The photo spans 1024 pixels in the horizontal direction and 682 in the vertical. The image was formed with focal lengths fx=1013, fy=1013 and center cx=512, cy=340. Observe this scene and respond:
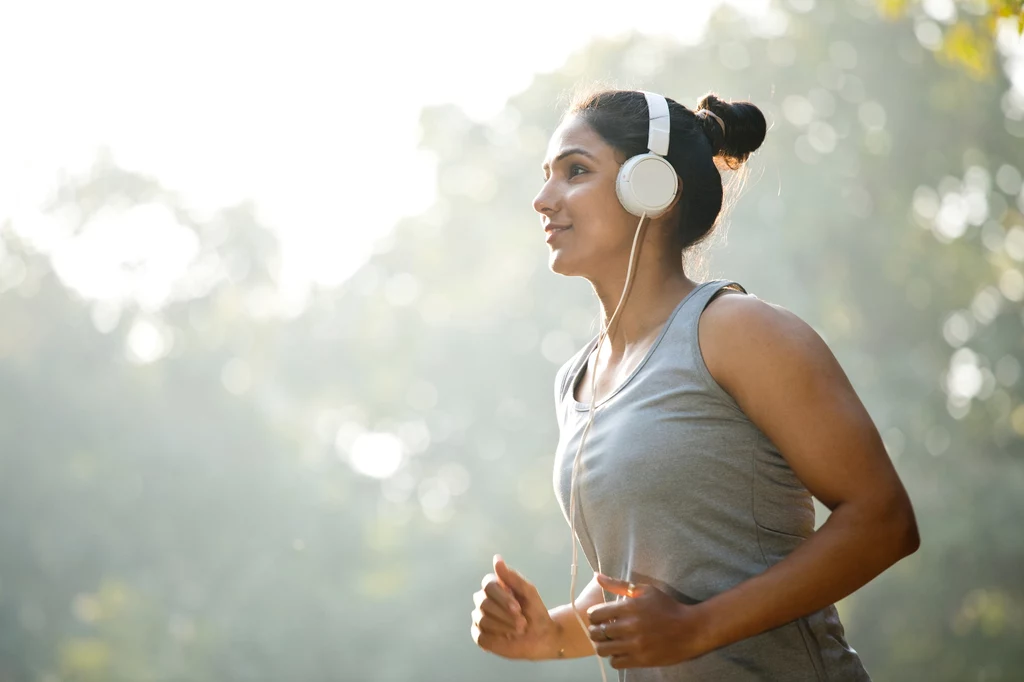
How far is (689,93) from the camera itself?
16875mm

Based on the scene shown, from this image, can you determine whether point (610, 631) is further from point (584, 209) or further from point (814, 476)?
point (584, 209)

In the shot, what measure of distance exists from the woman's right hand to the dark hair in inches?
27.6

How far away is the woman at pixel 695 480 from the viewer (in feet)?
4.45

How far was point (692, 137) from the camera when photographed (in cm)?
190

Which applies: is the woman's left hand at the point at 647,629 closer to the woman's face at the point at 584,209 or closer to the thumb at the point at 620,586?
the thumb at the point at 620,586

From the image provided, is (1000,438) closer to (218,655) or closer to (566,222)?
(218,655)

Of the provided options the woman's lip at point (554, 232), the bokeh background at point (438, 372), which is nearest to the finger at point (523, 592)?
the woman's lip at point (554, 232)

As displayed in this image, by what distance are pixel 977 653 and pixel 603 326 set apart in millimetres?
14301

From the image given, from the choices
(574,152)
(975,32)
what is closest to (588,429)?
(574,152)

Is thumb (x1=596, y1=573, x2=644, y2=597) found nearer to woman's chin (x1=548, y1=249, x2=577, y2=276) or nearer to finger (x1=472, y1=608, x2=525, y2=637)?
finger (x1=472, y1=608, x2=525, y2=637)

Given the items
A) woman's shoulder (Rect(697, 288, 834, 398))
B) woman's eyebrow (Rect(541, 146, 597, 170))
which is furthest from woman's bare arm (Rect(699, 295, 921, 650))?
woman's eyebrow (Rect(541, 146, 597, 170))

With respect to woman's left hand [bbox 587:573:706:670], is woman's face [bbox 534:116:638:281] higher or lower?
higher

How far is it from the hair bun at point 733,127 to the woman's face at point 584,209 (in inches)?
8.0

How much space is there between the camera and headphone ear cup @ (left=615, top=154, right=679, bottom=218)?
174 centimetres
